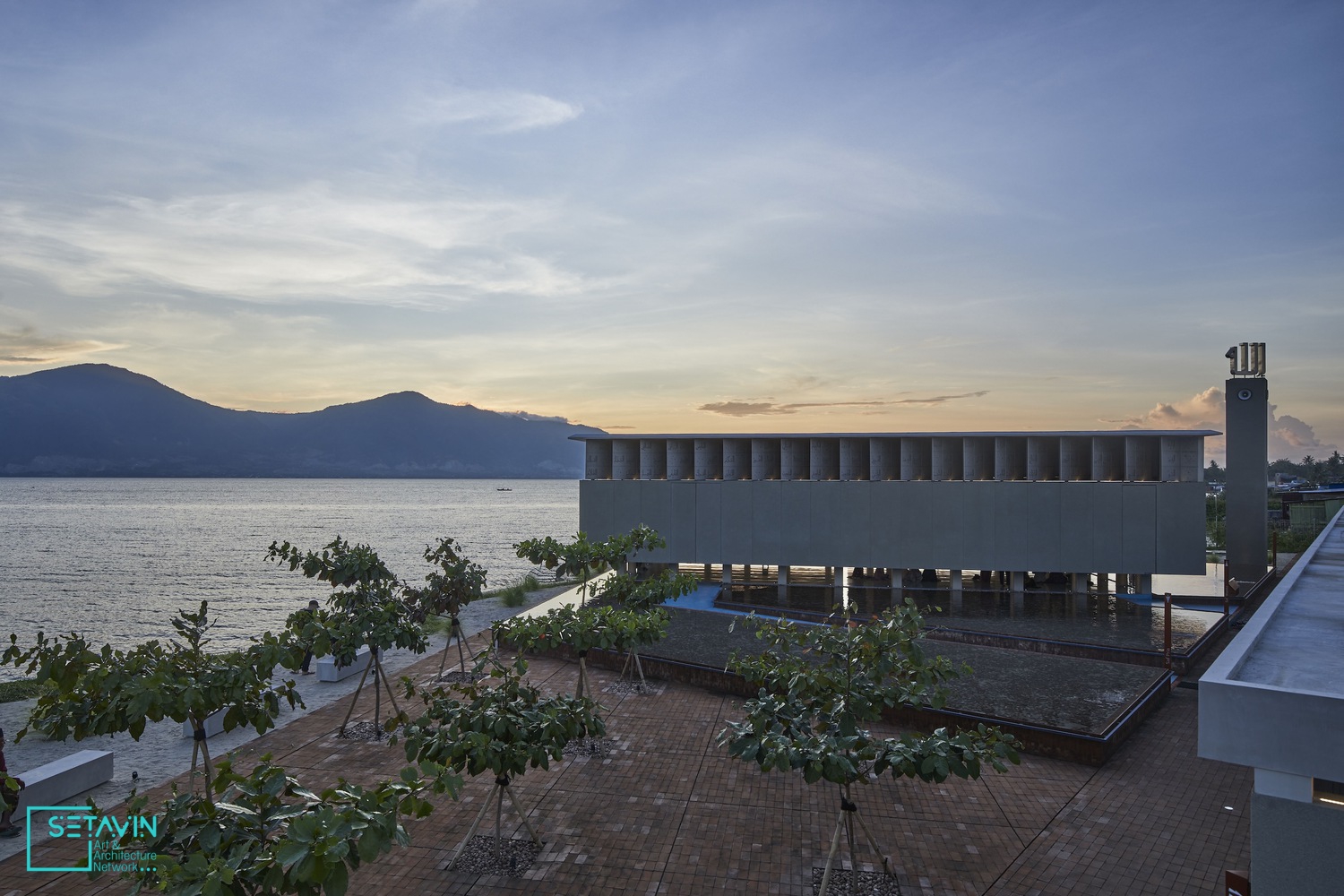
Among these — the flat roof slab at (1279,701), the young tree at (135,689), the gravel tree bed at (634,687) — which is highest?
the flat roof slab at (1279,701)

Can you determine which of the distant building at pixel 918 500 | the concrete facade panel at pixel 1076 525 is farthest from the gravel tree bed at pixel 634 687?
the concrete facade panel at pixel 1076 525

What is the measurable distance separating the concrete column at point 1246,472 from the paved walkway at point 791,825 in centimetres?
1793

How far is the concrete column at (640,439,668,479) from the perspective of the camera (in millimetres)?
28062

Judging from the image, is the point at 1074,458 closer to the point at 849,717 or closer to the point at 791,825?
the point at 791,825

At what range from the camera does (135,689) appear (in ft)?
23.1

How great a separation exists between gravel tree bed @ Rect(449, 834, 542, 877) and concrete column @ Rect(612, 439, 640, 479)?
19.6 metres

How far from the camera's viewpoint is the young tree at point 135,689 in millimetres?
6973

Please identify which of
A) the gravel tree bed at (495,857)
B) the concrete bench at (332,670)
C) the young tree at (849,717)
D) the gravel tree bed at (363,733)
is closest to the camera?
the young tree at (849,717)

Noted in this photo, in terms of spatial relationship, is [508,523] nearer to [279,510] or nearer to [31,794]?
[279,510]

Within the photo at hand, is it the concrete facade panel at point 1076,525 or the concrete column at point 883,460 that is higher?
the concrete column at point 883,460

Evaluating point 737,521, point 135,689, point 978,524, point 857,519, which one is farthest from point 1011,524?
point 135,689

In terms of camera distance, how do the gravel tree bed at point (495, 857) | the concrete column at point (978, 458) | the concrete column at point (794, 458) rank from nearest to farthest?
the gravel tree bed at point (495, 857) < the concrete column at point (978, 458) < the concrete column at point (794, 458)

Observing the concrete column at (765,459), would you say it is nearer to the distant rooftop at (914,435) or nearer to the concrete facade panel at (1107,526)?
the distant rooftop at (914,435)

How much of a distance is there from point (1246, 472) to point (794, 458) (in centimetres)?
1545
